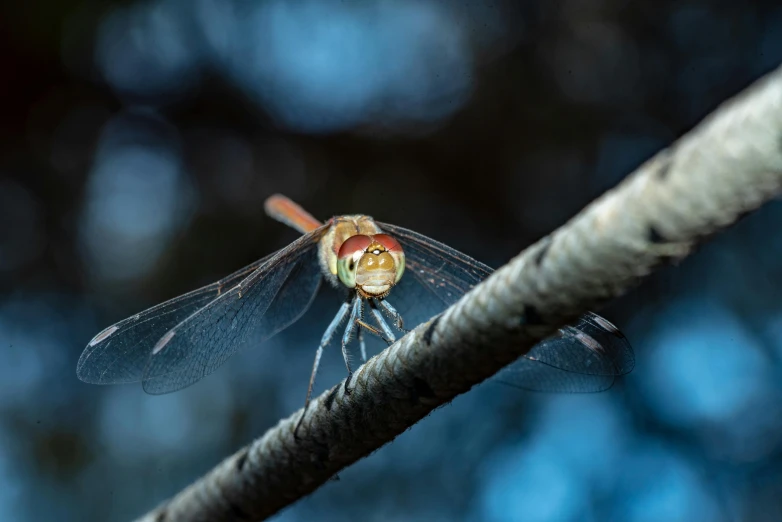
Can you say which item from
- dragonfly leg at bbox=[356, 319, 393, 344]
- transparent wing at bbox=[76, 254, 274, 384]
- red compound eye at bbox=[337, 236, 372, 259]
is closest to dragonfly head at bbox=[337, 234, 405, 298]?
red compound eye at bbox=[337, 236, 372, 259]

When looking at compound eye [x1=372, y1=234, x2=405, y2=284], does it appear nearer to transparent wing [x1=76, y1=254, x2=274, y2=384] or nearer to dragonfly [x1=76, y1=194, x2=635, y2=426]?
dragonfly [x1=76, y1=194, x2=635, y2=426]

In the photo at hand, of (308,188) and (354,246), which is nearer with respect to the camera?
(354,246)

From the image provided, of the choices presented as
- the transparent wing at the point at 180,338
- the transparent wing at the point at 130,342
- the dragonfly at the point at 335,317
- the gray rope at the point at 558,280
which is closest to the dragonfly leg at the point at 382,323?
the dragonfly at the point at 335,317

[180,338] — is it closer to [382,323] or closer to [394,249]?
[382,323]

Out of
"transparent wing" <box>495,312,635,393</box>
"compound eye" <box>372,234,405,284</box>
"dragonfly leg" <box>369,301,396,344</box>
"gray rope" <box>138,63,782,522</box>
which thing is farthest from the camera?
"dragonfly leg" <box>369,301,396,344</box>

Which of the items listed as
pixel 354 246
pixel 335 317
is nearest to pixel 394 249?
pixel 354 246

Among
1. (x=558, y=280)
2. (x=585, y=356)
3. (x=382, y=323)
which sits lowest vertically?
(x=585, y=356)

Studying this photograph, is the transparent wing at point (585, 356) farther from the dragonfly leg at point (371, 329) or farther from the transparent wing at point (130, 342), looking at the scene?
the transparent wing at point (130, 342)
